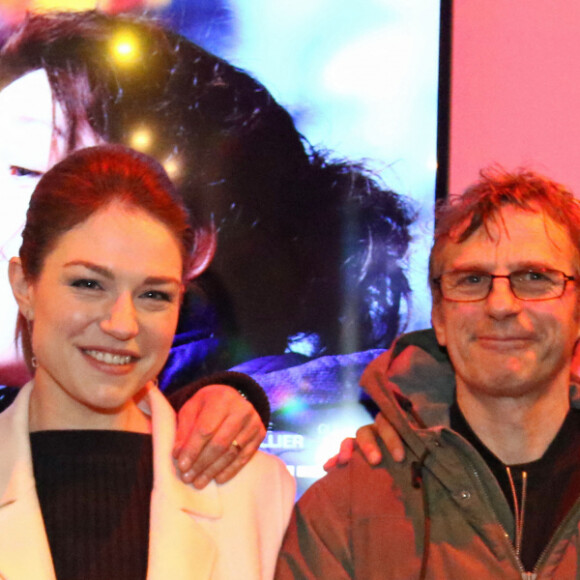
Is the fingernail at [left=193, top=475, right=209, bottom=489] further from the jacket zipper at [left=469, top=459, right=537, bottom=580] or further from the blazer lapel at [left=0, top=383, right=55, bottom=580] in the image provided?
the jacket zipper at [left=469, top=459, right=537, bottom=580]

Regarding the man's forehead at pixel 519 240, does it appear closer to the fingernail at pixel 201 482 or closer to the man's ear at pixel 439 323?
the man's ear at pixel 439 323

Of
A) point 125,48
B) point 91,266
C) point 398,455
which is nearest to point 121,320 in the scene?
point 91,266

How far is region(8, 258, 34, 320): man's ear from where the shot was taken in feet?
5.55

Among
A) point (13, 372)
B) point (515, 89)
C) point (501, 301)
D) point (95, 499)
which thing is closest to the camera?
point (95, 499)

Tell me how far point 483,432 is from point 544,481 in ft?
0.55

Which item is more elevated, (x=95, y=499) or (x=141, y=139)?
(x=141, y=139)

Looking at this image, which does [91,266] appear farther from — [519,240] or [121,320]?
[519,240]

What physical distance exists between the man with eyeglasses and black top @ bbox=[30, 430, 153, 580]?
0.32 m

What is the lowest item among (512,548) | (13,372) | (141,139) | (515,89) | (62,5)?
(512,548)

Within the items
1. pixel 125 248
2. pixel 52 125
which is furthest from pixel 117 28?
pixel 125 248

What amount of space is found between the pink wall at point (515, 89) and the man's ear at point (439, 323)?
682mm

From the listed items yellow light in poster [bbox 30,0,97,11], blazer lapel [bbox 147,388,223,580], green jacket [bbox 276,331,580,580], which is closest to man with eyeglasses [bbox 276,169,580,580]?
green jacket [bbox 276,331,580,580]

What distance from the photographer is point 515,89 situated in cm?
260

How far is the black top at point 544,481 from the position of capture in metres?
1.76
